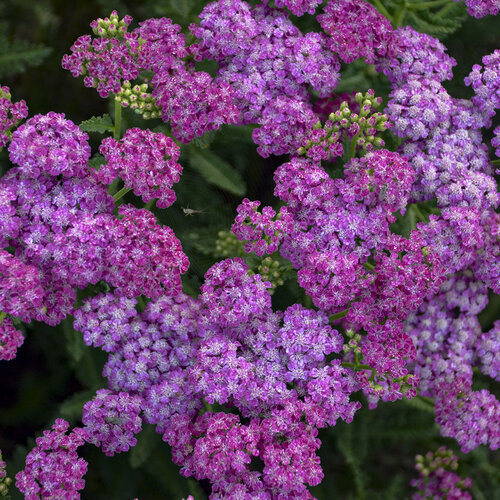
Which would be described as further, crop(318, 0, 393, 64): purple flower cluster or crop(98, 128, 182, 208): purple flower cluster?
crop(318, 0, 393, 64): purple flower cluster

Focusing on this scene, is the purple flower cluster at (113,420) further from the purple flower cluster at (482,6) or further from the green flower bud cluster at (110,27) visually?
the purple flower cluster at (482,6)

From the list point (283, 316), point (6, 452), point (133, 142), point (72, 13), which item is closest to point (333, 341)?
point (283, 316)

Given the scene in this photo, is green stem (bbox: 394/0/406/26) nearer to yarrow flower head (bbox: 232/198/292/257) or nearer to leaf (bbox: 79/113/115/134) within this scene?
yarrow flower head (bbox: 232/198/292/257)

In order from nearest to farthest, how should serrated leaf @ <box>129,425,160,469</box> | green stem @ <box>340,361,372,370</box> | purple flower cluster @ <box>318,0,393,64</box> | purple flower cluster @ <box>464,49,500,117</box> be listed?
green stem @ <box>340,361,372,370</box>
purple flower cluster @ <box>318,0,393,64</box>
purple flower cluster @ <box>464,49,500,117</box>
serrated leaf @ <box>129,425,160,469</box>

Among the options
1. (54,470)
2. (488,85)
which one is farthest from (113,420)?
(488,85)

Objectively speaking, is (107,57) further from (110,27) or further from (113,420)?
(113,420)

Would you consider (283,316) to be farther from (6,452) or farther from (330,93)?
(6,452)

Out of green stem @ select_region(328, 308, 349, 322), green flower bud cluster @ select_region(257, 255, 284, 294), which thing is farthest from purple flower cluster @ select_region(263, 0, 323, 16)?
green stem @ select_region(328, 308, 349, 322)

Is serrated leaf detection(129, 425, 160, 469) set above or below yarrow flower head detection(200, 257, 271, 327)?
below
